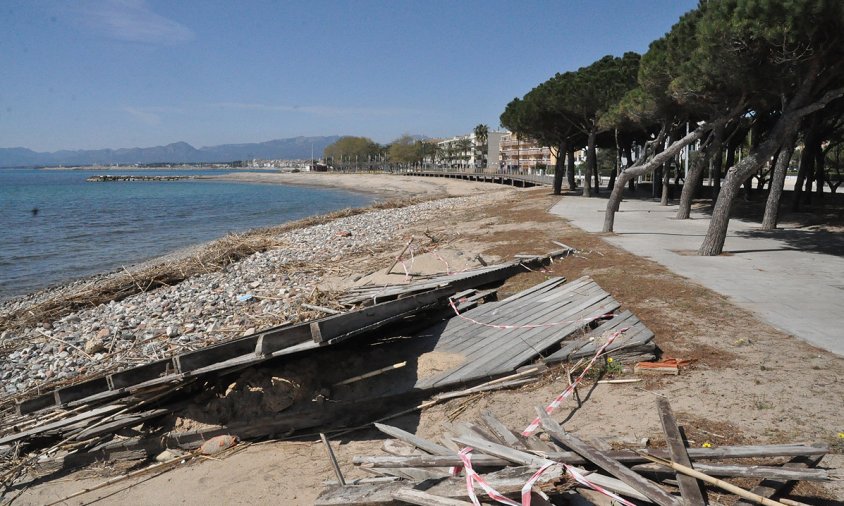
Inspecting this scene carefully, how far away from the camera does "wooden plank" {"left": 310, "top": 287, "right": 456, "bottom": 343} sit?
535 centimetres

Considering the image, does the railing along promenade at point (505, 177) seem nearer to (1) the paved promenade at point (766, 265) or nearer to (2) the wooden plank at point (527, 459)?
(1) the paved promenade at point (766, 265)

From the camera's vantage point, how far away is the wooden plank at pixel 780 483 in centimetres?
309

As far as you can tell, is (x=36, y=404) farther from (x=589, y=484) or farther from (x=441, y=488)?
(x=589, y=484)

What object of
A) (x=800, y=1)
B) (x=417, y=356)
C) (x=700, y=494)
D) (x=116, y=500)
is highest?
(x=800, y=1)

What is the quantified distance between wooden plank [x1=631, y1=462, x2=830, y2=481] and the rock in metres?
8.07

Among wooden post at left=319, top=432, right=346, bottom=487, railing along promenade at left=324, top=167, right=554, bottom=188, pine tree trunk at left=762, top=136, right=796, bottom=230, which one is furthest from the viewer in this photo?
railing along promenade at left=324, top=167, right=554, bottom=188

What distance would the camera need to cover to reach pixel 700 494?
10.1 ft

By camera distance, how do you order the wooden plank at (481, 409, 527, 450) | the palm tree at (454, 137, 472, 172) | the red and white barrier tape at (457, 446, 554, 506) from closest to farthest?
the red and white barrier tape at (457, 446, 554, 506) → the wooden plank at (481, 409, 527, 450) → the palm tree at (454, 137, 472, 172)

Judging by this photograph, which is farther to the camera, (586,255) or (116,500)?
(586,255)

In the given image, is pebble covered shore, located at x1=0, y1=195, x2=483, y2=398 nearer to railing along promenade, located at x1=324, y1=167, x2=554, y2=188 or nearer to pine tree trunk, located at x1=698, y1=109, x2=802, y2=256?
pine tree trunk, located at x1=698, y1=109, x2=802, y2=256

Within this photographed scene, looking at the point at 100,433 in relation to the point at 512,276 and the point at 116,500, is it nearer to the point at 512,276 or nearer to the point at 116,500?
the point at 116,500

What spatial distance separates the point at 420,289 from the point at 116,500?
4.66 meters

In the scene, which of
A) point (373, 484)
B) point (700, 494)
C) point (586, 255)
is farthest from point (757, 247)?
point (373, 484)

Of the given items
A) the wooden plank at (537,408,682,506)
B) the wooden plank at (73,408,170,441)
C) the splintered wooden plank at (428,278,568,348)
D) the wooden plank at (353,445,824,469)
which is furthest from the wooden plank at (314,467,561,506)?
the splintered wooden plank at (428,278,568,348)
